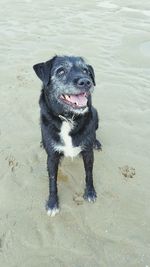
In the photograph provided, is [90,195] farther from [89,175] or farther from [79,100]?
[79,100]

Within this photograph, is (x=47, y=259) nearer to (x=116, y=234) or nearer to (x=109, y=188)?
(x=116, y=234)

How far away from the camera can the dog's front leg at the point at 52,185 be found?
4230 millimetres

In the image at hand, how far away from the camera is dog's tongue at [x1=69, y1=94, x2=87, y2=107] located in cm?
382

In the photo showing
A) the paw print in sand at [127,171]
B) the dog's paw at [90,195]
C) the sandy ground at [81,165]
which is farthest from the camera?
the paw print in sand at [127,171]

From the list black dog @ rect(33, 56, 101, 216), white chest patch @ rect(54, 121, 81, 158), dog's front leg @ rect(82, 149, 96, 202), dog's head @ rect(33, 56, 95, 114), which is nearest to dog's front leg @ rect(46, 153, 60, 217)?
black dog @ rect(33, 56, 101, 216)

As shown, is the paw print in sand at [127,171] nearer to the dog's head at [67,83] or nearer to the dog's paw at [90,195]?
the dog's paw at [90,195]

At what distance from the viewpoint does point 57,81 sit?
3.93m

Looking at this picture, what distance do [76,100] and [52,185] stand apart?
3.55 ft

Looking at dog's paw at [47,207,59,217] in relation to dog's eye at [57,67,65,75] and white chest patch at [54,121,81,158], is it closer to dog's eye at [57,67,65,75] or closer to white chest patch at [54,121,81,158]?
white chest patch at [54,121,81,158]

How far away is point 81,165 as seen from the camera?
4.91 m

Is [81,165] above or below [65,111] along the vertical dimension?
below

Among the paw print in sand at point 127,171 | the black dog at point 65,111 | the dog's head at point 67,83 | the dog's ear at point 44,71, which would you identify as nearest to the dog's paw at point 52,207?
the black dog at point 65,111

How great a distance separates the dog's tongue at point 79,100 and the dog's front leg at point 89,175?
67 centimetres

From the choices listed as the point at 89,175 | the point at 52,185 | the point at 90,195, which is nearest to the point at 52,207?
the point at 52,185
